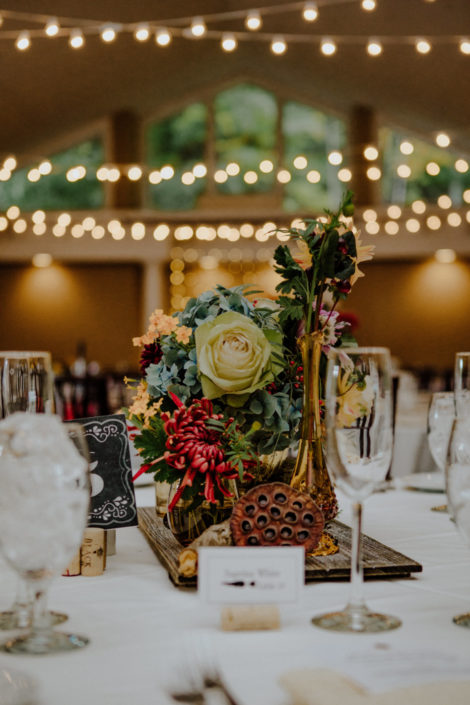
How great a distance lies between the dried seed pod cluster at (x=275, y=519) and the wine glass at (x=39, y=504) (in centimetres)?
28

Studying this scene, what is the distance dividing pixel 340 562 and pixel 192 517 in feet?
0.71

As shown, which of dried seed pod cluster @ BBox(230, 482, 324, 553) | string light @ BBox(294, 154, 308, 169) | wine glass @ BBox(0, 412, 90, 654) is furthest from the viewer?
string light @ BBox(294, 154, 308, 169)

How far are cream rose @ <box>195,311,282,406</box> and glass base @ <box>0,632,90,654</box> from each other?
0.46m

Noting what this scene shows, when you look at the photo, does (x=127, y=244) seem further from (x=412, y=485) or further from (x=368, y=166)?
(x=412, y=485)

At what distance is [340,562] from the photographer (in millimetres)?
1163

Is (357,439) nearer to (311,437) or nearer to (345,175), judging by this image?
(311,437)

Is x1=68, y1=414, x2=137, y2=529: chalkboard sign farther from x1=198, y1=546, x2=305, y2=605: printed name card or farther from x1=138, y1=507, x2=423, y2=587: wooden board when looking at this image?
x1=198, y1=546, x2=305, y2=605: printed name card

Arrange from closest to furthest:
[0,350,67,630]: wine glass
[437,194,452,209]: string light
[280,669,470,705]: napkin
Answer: [280,669,470,705]: napkin < [0,350,67,630]: wine glass < [437,194,452,209]: string light

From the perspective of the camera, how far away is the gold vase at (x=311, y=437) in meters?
1.28

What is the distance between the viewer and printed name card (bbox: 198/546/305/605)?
936mm

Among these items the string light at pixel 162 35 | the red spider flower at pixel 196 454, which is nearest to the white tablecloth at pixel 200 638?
the red spider flower at pixel 196 454

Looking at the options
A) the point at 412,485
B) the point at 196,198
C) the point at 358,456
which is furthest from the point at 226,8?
the point at 358,456

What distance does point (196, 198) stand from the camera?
39.5ft

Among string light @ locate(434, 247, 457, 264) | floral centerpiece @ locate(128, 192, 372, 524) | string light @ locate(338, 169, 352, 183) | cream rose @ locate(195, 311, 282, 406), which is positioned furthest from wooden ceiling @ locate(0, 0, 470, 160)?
cream rose @ locate(195, 311, 282, 406)
